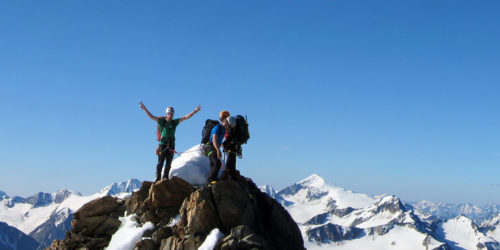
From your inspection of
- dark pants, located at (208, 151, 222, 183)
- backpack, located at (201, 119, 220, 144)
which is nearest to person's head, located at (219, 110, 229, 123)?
backpack, located at (201, 119, 220, 144)

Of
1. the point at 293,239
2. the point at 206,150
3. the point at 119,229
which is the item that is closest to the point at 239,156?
Result: the point at 206,150

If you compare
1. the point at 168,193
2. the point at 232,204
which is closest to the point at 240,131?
the point at 232,204

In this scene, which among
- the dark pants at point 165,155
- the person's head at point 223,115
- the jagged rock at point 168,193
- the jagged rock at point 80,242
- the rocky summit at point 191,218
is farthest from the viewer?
Result: the dark pants at point 165,155

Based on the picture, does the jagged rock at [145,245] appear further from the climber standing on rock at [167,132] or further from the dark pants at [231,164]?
the climber standing on rock at [167,132]

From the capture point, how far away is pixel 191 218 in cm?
1872

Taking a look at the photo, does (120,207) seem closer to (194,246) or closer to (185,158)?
(185,158)

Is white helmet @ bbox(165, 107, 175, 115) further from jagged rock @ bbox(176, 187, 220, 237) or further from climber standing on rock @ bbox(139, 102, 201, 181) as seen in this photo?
jagged rock @ bbox(176, 187, 220, 237)

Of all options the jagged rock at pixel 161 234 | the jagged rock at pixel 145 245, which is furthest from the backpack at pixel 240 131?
the jagged rock at pixel 145 245

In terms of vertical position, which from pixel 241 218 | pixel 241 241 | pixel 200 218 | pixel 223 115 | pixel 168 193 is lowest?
pixel 241 241

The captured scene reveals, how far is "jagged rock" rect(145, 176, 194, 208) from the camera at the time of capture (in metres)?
21.9

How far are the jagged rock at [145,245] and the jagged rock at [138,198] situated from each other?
152 inches

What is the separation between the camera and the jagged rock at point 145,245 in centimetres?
1922

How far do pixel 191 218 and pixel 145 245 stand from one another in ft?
8.41

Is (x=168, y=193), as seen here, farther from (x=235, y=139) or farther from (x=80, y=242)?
(x=80, y=242)
